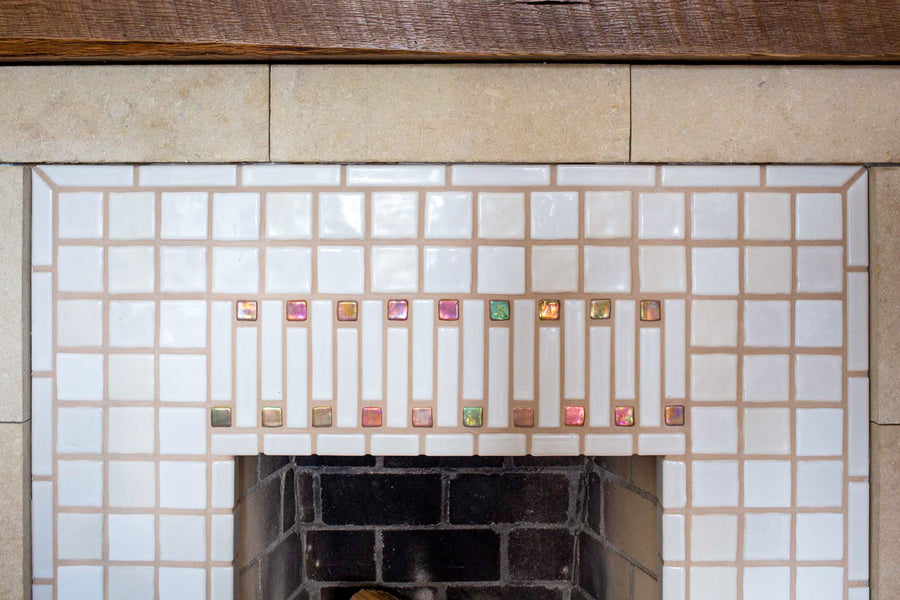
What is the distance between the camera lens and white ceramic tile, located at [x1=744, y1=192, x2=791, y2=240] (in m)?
0.98

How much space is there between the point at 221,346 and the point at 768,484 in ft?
3.39

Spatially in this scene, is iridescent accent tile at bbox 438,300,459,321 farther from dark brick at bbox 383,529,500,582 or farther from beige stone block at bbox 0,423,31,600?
beige stone block at bbox 0,423,31,600

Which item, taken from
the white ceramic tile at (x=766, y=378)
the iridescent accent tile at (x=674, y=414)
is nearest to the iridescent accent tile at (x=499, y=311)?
the iridescent accent tile at (x=674, y=414)

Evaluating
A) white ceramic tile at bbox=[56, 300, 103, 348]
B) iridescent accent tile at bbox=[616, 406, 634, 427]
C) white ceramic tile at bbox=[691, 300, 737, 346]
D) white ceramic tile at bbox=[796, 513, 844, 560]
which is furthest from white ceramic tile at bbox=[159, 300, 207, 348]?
white ceramic tile at bbox=[796, 513, 844, 560]

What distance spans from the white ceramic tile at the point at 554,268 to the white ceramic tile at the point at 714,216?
23 centimetres

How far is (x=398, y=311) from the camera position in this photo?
99cm

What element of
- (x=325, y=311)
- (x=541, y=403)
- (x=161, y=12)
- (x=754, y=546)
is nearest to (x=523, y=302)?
(x=541, y=403)

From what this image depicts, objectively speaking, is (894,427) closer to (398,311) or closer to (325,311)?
(398,311)

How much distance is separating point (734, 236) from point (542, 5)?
1.73 feet

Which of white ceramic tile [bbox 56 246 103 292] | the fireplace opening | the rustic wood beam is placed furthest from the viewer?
the fireplace opening

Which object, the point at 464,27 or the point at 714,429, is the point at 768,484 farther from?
the point at 464,27

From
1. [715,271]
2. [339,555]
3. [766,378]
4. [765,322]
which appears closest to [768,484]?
[766,378]

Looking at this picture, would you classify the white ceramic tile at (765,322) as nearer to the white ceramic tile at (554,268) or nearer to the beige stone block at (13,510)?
the white ceramic tile at (554,268)

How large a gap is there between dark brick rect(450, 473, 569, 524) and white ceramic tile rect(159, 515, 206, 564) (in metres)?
0.56
